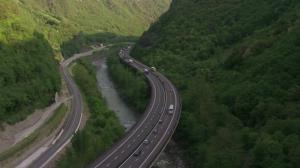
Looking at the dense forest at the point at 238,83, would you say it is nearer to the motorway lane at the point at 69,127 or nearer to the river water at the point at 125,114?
the river water at the point at 125,114

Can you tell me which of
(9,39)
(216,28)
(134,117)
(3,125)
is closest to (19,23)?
(9,39)

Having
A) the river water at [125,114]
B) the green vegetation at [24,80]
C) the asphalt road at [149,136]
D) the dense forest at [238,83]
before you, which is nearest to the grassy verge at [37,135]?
the green vegetation at [24,80]

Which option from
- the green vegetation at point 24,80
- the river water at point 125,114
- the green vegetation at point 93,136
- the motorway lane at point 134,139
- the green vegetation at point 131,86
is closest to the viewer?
the motorway lane at point 134,139

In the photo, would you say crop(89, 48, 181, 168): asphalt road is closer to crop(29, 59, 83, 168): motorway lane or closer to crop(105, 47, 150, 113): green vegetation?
crop(105, 47, 150, 113): green vegetation

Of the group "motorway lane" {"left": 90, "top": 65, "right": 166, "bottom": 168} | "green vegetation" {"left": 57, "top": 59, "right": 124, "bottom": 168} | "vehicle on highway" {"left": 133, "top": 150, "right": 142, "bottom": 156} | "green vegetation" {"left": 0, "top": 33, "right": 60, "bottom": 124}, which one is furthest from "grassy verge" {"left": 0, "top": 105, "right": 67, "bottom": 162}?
"vehicle on highway" {"left": 133, "top": 150, "right": 142, "bottom": 156}

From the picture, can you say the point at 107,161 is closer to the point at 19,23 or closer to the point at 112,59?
the point at 19,23
